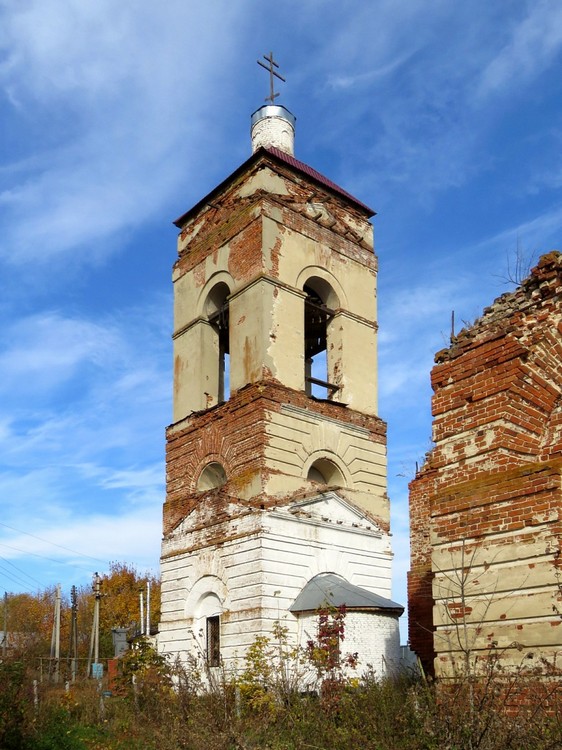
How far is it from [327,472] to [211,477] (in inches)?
95.7

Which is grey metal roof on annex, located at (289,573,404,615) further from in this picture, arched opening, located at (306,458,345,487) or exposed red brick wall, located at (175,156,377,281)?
exposed red brick wall, located at (175,156,377,281)

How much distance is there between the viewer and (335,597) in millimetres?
14805

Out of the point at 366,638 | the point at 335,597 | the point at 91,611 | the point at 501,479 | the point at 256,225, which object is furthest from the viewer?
the point at 91,611

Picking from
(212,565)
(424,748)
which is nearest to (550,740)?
(424,748)

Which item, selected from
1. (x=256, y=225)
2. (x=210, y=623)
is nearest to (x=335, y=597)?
(x=210, y=623)

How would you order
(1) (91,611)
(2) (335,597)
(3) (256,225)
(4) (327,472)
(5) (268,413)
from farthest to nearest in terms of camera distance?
(1) (91,611)
(3) (256,225)
(4) (327,472)
(5) (268,413)
(2) (335,597)

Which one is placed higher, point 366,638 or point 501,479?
point 501,479

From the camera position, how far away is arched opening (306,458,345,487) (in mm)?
16891

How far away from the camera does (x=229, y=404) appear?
54.9ft

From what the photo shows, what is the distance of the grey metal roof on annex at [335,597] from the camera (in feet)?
48.1

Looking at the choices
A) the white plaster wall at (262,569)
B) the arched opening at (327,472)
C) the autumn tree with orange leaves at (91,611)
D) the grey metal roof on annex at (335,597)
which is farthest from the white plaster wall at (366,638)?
the autumn tree with orange leaves at (91,611)

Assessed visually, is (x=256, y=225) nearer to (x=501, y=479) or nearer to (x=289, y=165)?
(x=289, y=165)

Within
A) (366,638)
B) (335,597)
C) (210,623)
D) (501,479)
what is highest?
(501,479)

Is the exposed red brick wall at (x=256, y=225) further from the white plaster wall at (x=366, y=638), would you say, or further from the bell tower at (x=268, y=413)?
the white plaster wall at (x=366, y=638)
